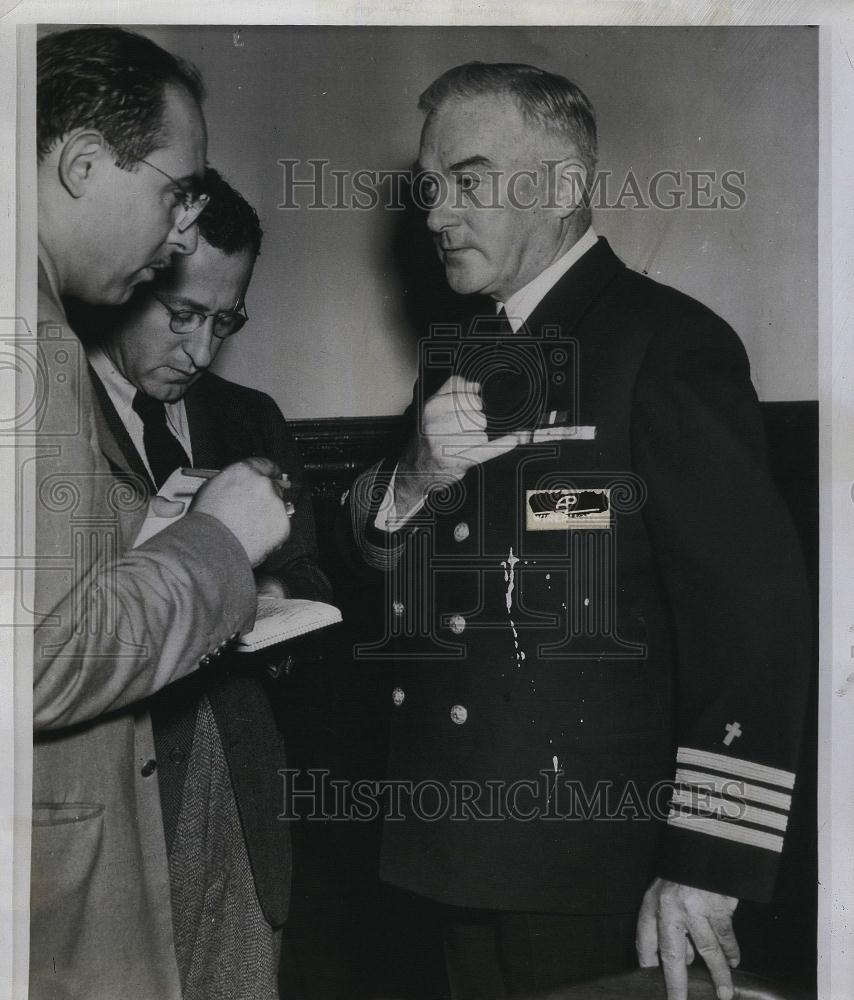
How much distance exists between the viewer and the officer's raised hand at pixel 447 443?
143cm

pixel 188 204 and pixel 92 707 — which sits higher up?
pixel 188 204

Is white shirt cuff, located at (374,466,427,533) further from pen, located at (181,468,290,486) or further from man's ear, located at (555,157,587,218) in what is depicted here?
man's ear, located at (555,157,587,218)

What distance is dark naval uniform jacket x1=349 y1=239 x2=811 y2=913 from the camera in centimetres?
139

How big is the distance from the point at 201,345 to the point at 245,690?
0.53m

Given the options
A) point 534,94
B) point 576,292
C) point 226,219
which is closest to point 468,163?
point 534,94

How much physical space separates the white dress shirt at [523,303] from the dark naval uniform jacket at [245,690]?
120mm

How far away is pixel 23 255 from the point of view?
145cm

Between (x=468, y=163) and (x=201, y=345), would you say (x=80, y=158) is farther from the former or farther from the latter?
(x=468, y=163)

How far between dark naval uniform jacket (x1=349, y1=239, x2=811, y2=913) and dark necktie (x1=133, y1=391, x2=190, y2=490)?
0.32m

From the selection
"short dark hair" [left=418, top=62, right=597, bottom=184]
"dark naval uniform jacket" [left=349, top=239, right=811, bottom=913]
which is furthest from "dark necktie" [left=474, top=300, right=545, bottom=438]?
"short dark hair" [left=418, top=62, right=597, bottom=184]

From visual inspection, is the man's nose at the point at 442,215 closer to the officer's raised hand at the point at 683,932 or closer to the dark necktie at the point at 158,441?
the dark necktie at the point at 158,441

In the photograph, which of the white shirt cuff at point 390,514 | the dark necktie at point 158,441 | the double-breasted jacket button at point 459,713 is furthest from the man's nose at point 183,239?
the double-breasted jacket button at point 459,713

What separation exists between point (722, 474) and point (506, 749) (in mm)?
515

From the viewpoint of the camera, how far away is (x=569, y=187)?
1453 mm
